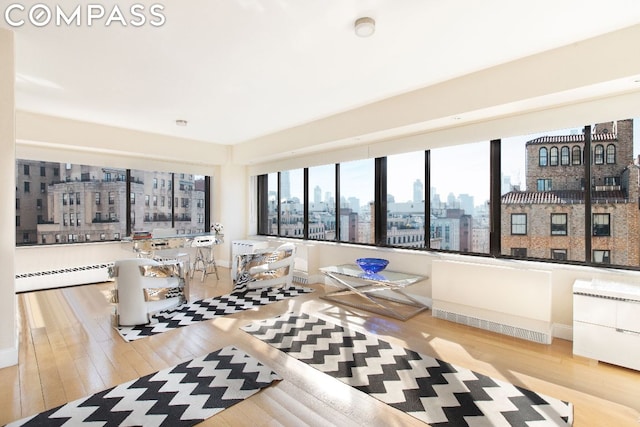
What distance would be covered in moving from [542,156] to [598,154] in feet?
1.51

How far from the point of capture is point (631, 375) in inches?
99.4

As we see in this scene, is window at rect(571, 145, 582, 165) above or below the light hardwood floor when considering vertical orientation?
above

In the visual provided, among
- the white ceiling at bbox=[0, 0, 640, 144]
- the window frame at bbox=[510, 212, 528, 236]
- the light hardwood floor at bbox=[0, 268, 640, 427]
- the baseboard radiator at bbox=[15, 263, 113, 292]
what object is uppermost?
the white ceiling at bbox=[0, 0, 640, 144]

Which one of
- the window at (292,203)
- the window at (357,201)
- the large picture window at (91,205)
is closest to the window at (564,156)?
the window at (357,201)

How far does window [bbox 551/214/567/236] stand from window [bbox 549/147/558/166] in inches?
Answer: 21.9

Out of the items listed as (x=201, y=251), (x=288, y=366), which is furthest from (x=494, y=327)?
(x=201, y=251)

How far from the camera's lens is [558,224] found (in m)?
3.41

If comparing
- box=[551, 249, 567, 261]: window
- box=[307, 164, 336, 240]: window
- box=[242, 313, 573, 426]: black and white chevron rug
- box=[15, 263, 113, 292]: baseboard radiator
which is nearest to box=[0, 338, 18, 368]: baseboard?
box=[242, 313, 573, 426]: black and white chevron rug

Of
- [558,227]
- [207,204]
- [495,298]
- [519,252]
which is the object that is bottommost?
[495,298]

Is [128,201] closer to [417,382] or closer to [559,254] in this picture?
[417,382]

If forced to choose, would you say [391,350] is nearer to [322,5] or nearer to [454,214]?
[454,214]

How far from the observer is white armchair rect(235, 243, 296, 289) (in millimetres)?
4828

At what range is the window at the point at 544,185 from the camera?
11.4 feet

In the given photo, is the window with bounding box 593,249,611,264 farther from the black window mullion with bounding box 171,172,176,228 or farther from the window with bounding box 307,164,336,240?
the black window mullion with bounding box 171,172,176,228
